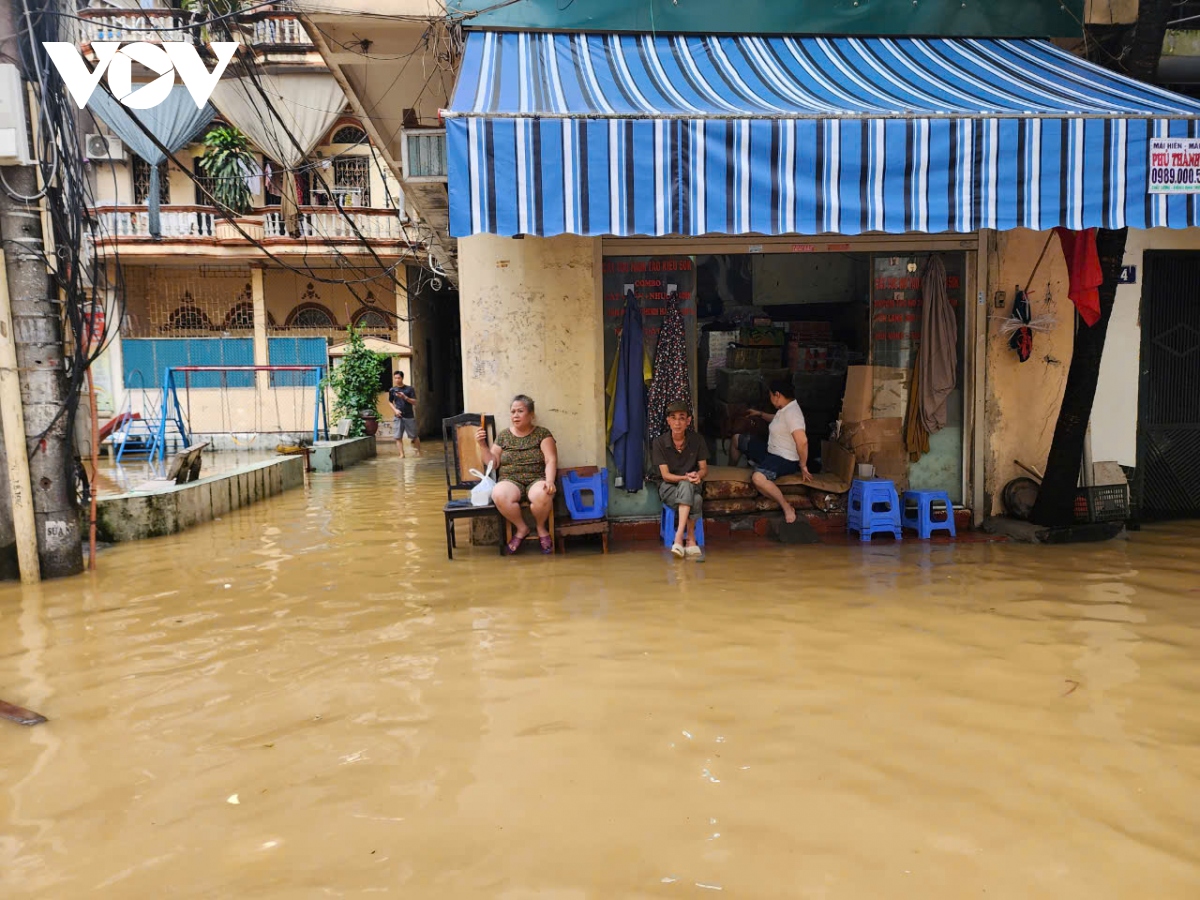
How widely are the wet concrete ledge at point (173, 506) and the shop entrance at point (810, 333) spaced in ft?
15.0

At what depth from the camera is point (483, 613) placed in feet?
18.2

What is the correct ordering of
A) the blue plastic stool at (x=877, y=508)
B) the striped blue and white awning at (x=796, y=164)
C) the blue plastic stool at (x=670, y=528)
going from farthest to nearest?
the blue plastic stool at (x=877, y=508) < the blue plastic stool at (x=670, y=528) < the striped blue and white awning at (x=796, y=164)

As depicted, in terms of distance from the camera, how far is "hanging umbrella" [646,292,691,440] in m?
7.63

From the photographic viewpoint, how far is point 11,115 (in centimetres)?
619

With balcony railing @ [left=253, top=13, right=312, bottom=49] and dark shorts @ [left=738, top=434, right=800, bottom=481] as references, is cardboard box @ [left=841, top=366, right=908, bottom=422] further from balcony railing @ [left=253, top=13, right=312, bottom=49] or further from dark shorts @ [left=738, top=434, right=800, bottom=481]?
balcony railing @ [left=253, top=13, right=312, bottom=49]

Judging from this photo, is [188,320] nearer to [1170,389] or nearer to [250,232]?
[250,232]

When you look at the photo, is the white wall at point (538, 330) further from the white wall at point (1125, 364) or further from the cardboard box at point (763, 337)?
the white wall at point (1125, 364)

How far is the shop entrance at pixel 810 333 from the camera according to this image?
7.73 m

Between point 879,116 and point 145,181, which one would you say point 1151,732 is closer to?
point 879,116

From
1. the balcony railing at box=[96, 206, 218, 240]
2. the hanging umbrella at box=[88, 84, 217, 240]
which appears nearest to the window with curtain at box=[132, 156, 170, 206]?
the balcony railing at box=[96, 206, 218, 240]

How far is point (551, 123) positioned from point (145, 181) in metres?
21.4

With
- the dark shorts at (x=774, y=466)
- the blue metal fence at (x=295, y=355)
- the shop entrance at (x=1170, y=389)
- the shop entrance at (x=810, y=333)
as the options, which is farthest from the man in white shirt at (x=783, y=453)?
the blue metal fence at (x=295, y=355)

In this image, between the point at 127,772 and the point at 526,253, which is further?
the point at 526,253

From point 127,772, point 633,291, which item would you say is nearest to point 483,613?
point 127,772
